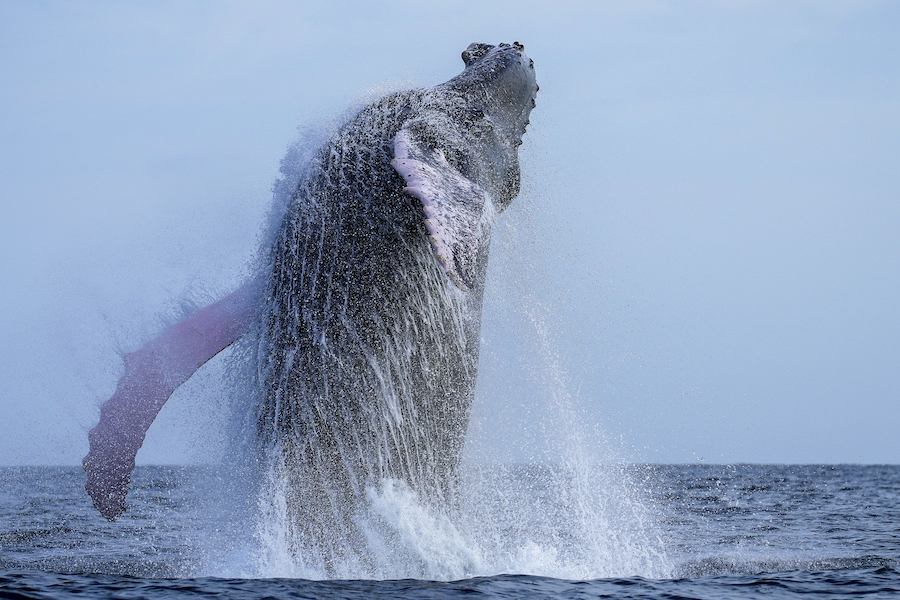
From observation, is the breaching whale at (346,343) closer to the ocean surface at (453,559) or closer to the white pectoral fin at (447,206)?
the white pectoral fin at (447,206)

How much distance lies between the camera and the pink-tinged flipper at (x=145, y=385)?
20.2 feet

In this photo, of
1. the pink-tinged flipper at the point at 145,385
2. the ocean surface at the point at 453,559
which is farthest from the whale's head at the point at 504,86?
the ocean surface at the point at 453,559

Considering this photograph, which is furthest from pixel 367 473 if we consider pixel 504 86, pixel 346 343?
pixel 504 86

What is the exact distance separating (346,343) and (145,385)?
61.7 inches

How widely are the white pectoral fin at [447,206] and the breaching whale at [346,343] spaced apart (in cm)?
5

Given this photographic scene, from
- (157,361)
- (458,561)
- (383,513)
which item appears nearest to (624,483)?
(458,561)

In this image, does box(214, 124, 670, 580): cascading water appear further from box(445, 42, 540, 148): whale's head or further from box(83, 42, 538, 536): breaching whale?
box(445, 42, 540, 148): whale's head

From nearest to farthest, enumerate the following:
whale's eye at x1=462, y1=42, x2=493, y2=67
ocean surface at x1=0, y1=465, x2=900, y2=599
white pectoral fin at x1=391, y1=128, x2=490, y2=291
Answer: white pectoral fin at x1=391, y1=128, x2=490, y2=291, ocean surface at x1=0, y1=465, x2=900, y2=599, whale's eye at x1=462, y1=42, x2=493, y2=67

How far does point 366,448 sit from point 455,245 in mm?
2018

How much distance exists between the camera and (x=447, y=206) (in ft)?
15.8

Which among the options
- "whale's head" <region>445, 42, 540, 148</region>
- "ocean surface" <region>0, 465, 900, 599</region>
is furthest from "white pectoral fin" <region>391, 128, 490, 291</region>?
"ocean surface" <region>0, 465, 900, 599</region>

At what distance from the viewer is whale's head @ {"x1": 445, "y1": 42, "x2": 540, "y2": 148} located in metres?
7.10

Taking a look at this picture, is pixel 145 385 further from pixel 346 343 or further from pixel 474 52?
pixel 474 52

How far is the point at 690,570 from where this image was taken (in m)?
8.06
